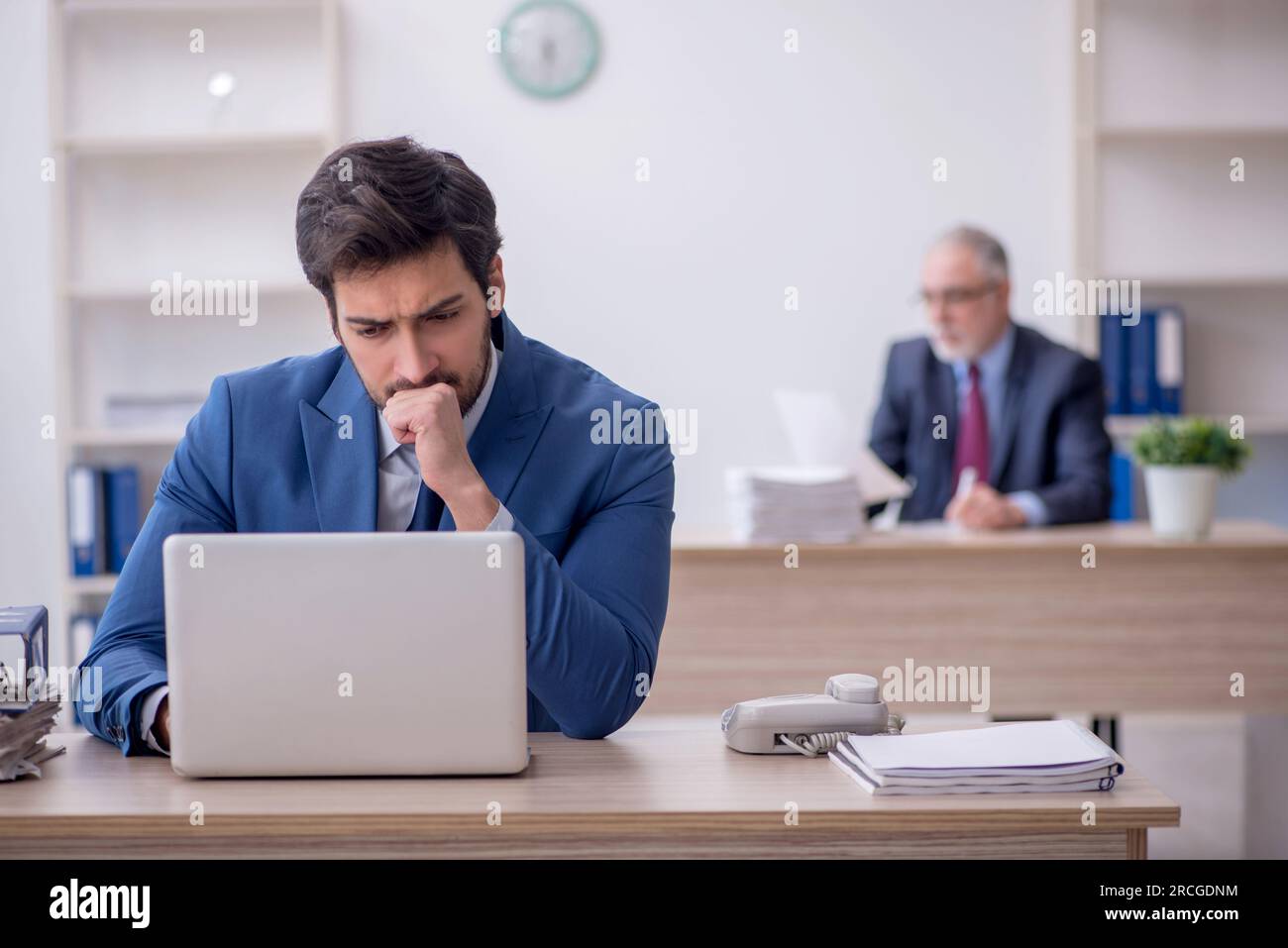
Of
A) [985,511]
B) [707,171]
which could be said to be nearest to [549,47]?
[707,171]

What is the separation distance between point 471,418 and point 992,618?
1766mm

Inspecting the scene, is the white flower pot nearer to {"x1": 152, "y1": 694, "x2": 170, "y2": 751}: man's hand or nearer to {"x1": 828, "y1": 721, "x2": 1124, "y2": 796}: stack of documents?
{"x1": 828, "y1": 721, "x2": 1124, "y2": 796}: stack of documents

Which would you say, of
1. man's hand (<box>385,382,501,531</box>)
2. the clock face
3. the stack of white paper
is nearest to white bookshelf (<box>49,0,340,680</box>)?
the clock face

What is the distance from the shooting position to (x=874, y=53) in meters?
4.39

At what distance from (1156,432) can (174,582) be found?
2639 millimetres

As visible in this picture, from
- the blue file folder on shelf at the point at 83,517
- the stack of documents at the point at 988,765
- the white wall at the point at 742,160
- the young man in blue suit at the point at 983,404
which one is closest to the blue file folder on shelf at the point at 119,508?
the blue file folder on shelf at the point at 83,517

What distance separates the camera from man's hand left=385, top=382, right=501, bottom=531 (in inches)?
60.9

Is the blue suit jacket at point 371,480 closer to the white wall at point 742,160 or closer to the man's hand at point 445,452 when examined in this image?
the man's hand at point 445,452

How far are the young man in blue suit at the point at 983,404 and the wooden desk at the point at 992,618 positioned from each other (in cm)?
37

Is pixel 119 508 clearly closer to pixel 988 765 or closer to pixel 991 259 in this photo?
pixel 991 259

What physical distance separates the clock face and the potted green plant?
7.18ft
